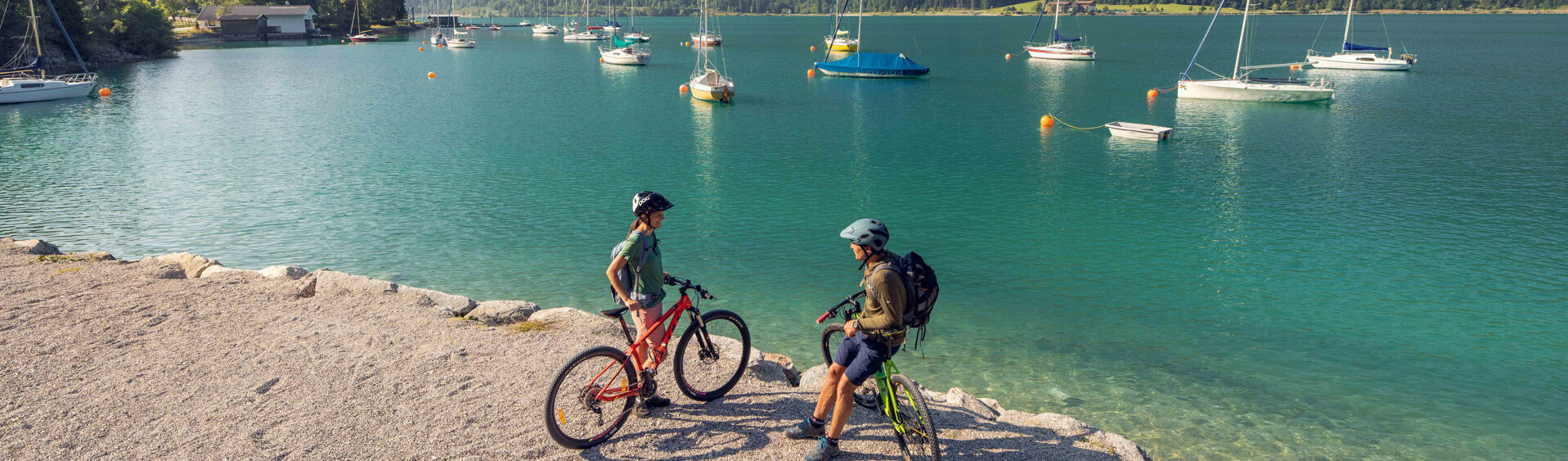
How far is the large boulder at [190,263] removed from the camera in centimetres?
1556

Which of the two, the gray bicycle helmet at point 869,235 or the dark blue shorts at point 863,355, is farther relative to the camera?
the dark blue shorts at point 863,355

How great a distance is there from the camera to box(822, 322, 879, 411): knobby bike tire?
8.95 metres

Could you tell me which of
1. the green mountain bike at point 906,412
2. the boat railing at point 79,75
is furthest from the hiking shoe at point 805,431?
the boat railing at point 79,75

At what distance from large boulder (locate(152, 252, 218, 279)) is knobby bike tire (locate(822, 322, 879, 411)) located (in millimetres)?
12177

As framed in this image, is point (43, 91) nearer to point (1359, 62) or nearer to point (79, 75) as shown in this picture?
point (79, 75)

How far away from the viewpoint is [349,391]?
9.47m

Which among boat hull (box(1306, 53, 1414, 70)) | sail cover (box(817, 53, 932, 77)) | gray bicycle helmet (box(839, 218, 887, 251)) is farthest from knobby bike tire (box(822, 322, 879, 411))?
boat hull (box(1306, 53, 1414, 70))

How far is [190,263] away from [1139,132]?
122ft

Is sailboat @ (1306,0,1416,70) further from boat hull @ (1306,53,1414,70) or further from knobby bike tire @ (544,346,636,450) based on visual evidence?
knobby bike tire @ (544,346,636,450)

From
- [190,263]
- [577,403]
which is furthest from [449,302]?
[190,263]

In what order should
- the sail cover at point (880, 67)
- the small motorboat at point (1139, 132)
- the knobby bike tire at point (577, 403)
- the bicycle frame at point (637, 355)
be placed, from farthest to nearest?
the sail cover at point (880, 67), the small motorboat at point (1139, 132), the bicycle frame at point (637, 355), the knobby bike tire at point (577, 403)

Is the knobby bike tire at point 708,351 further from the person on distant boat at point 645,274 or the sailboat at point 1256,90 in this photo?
the sailboat at point 1256,90

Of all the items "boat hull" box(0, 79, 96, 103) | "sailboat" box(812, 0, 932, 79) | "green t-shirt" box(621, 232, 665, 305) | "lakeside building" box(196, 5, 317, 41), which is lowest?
"green t-shirt" box(621, 232, 665, 305)

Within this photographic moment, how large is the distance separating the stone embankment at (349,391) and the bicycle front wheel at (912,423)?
0.47 m
